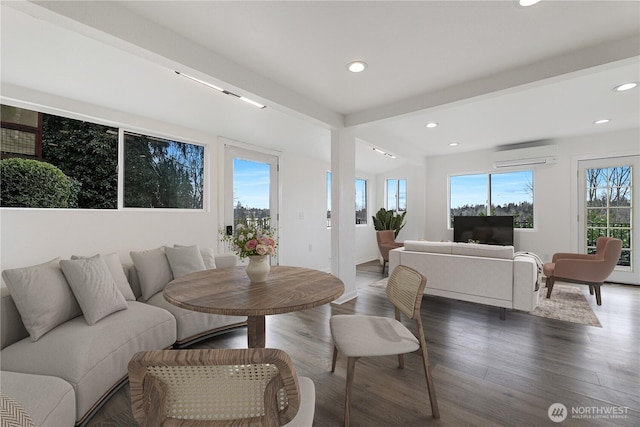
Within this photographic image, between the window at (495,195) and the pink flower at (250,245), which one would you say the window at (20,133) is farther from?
the window at (495,195)

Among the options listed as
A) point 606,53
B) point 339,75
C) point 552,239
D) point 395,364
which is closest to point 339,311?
point 395,364

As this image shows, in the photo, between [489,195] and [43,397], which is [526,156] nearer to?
[489,195]

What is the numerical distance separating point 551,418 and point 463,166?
5.41 metres

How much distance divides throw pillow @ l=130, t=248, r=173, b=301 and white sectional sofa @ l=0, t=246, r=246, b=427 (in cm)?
17

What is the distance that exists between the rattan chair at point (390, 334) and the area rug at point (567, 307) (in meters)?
2.49

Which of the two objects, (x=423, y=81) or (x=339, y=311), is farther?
(x=339, y=311)

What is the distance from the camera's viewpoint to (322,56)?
7.80ft

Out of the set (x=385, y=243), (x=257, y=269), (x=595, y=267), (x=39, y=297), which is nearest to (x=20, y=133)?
(x=39, y=297)

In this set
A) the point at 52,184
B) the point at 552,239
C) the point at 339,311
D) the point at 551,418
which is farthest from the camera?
the point at 552,239

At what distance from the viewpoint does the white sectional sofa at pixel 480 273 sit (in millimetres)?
Result: 2975

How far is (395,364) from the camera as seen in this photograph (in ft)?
7.32

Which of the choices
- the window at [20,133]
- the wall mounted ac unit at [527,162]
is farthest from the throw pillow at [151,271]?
the wall mounted ac unit at [527,162]

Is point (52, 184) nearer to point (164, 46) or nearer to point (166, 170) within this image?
point (166, 170)

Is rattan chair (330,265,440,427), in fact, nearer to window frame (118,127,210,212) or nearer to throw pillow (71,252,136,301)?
throw pillow (71,252,136,301)
